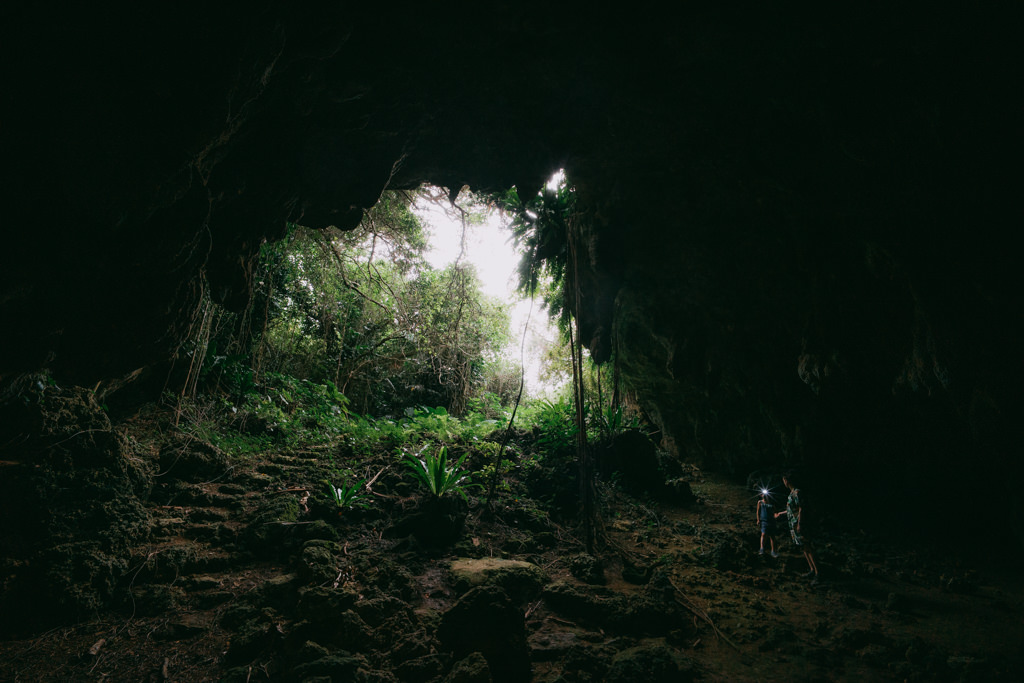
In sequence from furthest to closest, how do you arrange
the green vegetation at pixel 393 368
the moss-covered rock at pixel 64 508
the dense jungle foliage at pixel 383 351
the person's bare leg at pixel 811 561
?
1. the dense jungle foliage at pixel 383 351
2. the green vegetation at pixel 393 368
3. the person's bare leg at pixel 811 561
4. the moss-covered rock at pixel 64 508

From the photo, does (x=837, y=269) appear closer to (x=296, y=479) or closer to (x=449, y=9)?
(x=449, y=9)

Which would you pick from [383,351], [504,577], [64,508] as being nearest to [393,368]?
[383,351]

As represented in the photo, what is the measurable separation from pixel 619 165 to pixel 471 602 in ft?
15.5

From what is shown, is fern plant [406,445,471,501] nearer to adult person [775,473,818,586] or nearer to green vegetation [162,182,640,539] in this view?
green vegetation [162,182,640,539]

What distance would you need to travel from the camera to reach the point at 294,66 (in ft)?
9.66

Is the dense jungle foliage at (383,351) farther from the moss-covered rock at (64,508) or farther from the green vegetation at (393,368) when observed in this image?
the moss-covered rock at (64,508)

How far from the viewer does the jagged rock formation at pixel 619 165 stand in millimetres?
2211

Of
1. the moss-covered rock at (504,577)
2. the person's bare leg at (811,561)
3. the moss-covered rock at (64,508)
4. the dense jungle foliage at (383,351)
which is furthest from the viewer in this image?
the dense jungle foliage at (383,351)

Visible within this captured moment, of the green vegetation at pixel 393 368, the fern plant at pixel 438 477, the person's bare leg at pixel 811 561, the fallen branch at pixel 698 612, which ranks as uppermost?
the green vegetation at pixel 393 368

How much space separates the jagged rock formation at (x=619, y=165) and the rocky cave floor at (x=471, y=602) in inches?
59.6

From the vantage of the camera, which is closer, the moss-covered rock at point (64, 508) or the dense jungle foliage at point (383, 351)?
the moss-covered rock at point (64, 508)

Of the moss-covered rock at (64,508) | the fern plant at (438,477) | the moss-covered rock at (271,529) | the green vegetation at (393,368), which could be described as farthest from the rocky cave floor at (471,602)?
the green vegetation at (393,368)

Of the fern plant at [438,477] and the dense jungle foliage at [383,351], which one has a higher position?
the dense jungle foliage at [383,351]

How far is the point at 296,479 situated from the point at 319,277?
14.7 ft
